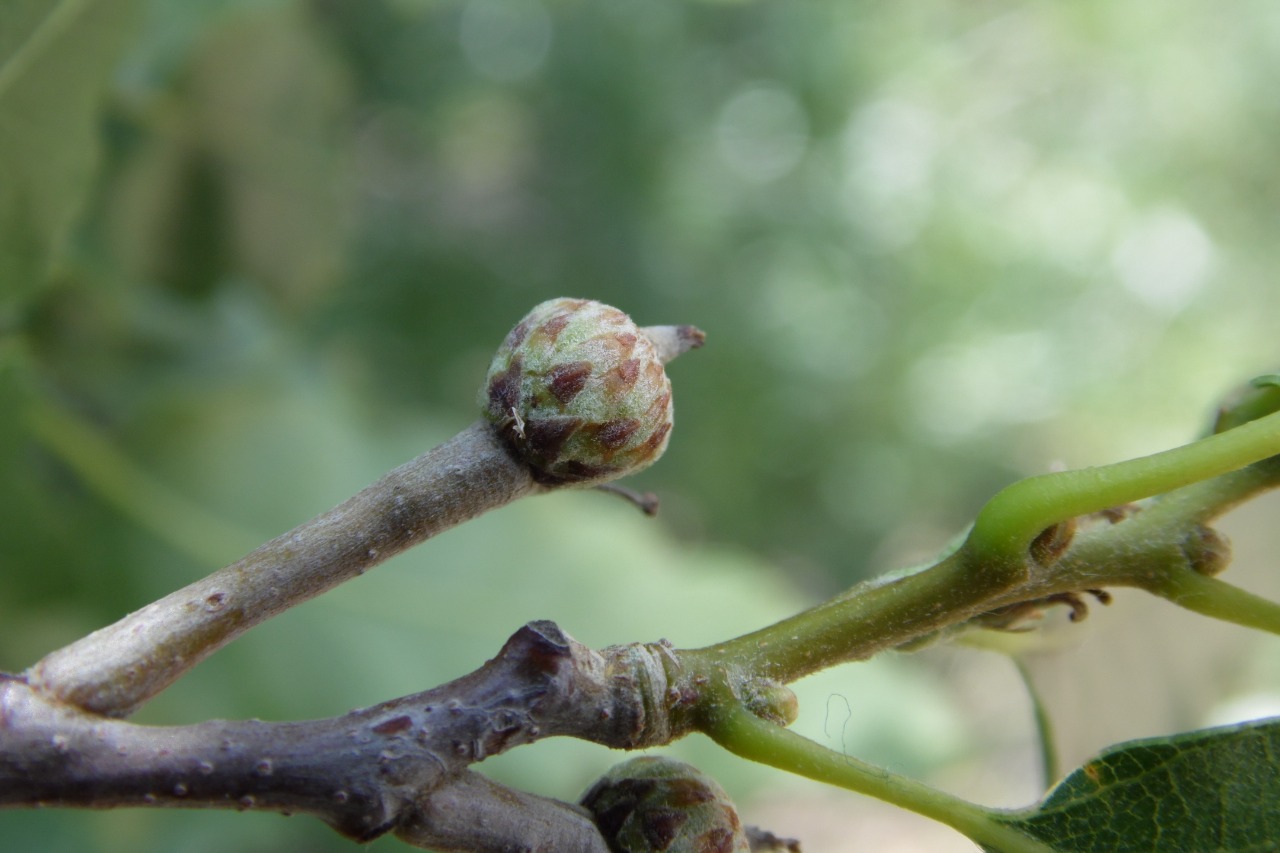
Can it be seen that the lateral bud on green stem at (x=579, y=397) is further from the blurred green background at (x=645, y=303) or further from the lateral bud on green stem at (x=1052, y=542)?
the blurred green background at (x=645, y=303)

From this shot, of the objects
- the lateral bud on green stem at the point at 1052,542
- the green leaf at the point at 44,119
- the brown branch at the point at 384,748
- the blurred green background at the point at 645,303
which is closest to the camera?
the brown branch at the point at 384,748

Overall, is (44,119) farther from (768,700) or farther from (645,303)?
(645,303)

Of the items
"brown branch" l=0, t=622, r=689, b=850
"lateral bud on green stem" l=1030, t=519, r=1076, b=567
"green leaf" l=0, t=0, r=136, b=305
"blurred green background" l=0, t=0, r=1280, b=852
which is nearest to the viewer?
"brown branch" l=0, t=622, r=689, b=850

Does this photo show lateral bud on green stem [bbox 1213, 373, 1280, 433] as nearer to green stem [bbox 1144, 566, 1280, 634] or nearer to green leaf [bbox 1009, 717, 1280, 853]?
green stem [bbox 1144, 566, 1280, 634]

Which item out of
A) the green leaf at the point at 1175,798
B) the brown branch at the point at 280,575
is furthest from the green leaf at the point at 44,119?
the green leaf at the point at 1175,798

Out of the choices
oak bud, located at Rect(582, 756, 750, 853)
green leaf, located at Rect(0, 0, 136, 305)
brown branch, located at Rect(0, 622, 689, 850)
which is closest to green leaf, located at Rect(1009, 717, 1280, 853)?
oak bud, located at Rect(582, 756, 750, 853)

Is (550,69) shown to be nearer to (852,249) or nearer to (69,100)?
(852,249)
